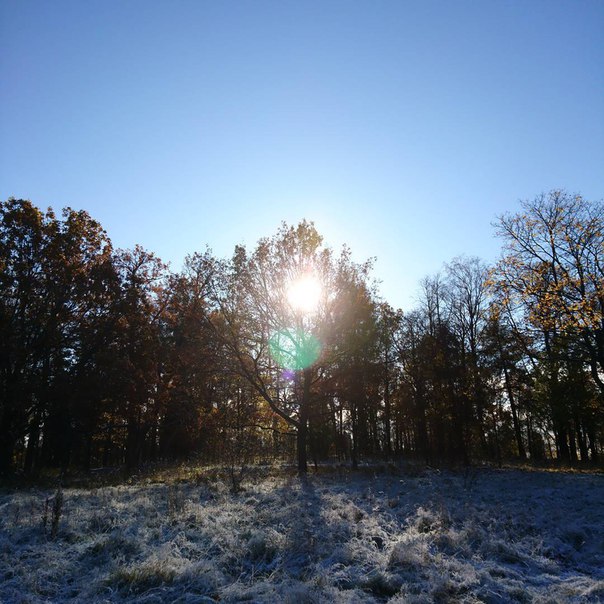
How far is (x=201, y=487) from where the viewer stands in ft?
44.9

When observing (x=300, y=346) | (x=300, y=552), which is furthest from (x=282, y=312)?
(x=300, y=552)

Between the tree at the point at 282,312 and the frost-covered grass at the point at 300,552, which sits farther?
the tree at the point at 282,312

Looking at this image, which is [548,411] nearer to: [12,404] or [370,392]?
[370,392]

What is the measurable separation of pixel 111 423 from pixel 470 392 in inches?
888

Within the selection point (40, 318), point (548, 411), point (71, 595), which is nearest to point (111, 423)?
point (40, 318)

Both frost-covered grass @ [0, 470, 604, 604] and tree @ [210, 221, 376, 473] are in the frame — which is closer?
frost-covered grass @ [0, 470, 604, 604]

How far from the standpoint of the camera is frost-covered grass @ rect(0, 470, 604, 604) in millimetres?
5273

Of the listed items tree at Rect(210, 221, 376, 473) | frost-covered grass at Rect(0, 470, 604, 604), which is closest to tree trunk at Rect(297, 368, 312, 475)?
tree at Rect(210, 221, 376, 473)

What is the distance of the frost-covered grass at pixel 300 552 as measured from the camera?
5273 mm

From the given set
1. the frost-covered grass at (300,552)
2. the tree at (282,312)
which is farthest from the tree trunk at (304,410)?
the frost-covered grass at (300,552)

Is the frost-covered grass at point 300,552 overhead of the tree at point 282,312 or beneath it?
beneath

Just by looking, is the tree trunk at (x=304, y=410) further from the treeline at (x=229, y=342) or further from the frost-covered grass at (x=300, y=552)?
the frost-covered grass at (x=300, y=552)

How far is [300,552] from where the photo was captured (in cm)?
674

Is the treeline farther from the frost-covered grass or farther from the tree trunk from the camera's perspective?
the frost-covered grass
